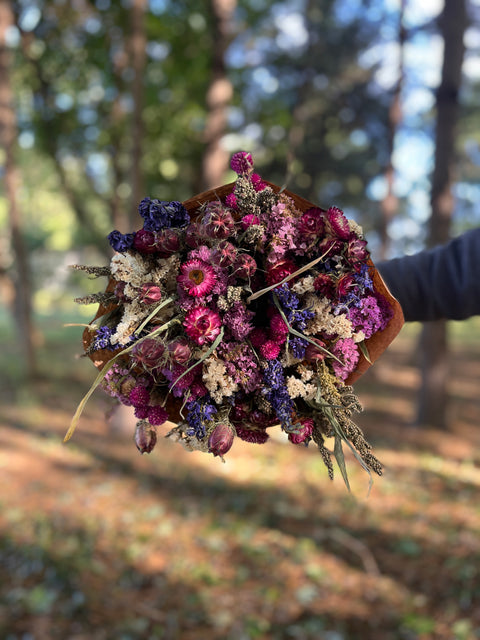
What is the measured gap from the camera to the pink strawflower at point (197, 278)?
4.54 feet

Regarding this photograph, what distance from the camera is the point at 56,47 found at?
9172 mm

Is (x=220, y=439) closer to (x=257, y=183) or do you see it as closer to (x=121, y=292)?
(x=121, y=292)

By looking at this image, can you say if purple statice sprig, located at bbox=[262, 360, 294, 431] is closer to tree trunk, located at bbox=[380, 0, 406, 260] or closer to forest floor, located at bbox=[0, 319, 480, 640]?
forest floor, located at bbox=[0, 319, 480, 640]

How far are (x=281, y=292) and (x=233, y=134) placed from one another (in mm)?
11239

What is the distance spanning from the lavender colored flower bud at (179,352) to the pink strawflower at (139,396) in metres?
0.18

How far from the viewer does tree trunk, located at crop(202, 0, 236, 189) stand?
6477 mm

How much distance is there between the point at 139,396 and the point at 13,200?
8.64 metres

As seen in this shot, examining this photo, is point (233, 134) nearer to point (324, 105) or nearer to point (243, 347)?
point (324, 105)

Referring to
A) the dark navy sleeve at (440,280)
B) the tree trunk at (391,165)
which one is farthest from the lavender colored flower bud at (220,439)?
the tree trunk at (391,165)

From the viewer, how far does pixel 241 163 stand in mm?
1498

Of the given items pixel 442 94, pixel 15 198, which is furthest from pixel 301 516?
pixel 15 198

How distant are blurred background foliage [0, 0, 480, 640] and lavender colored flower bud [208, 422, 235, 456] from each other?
0.92m

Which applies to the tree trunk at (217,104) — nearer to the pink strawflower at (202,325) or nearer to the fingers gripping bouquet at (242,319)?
the fingers gripping bouquet at (242,319)

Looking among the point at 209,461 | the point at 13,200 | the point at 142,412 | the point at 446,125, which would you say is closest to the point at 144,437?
the point at 142,412
